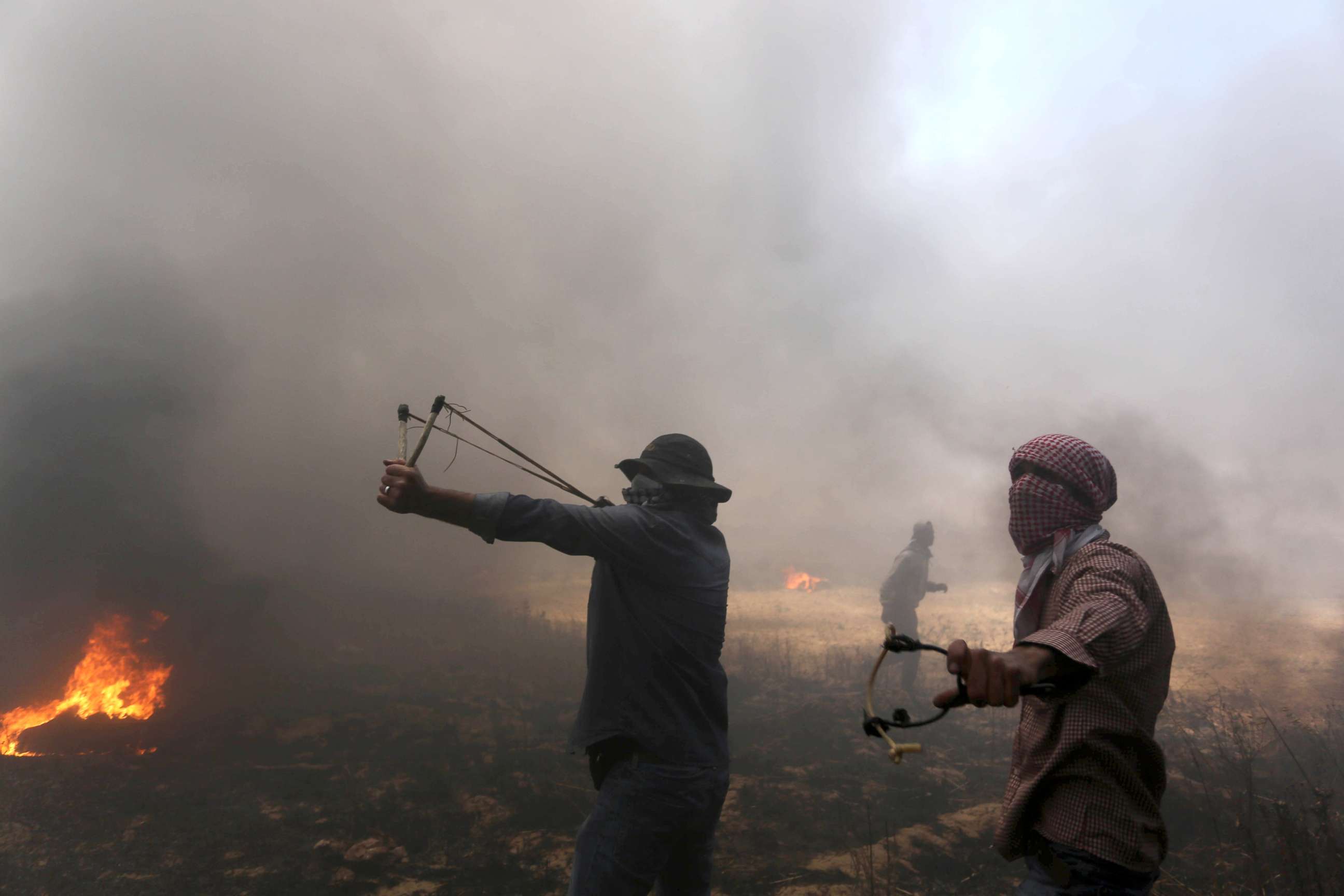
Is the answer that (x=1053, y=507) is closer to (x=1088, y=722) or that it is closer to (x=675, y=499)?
(x=1088, y=722)

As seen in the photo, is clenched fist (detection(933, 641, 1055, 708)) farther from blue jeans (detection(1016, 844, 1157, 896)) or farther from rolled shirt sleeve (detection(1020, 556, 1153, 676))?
blue jeans (detection(1016, 844, 1157, 896))

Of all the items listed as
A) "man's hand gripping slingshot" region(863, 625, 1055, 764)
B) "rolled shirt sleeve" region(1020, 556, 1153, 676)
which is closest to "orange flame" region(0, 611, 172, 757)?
"man's hand gripping slingshot" region(863, 625, 1055, 764)

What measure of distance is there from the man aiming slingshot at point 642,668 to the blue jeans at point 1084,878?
1375mm

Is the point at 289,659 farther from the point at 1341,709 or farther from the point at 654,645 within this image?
the point at 1341,709

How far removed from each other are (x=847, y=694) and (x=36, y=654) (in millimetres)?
14181

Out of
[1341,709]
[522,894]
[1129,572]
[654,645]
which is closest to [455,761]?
[522,894]

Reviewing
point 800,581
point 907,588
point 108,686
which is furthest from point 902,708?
point 800,581

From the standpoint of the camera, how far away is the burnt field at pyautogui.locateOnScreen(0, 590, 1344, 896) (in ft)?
16.9

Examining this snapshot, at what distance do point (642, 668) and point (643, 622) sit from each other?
0.72 ft

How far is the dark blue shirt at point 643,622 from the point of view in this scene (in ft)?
9.04

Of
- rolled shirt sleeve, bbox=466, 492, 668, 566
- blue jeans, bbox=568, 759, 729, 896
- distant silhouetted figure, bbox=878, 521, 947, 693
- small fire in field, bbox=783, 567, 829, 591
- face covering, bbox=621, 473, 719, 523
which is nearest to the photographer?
blue jeans, bbox=568, 759, 729, 896

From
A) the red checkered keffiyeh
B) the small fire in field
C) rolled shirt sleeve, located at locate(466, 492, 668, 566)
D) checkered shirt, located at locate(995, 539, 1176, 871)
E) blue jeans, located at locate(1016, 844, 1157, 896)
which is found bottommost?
blue jeans, located at locate(1016, 844, 1157, 896)

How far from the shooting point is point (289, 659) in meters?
11.9

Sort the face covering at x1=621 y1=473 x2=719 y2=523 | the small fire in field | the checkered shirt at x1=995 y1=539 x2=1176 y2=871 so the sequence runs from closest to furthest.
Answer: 1. the checkered shirt at x1=995 y1=539 x2=1176 y2=871
2. the face covering at x1=621 y1=473 x2=719 y2=523
3. the small fire in field
